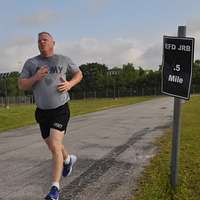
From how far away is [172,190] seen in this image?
6.14 metres

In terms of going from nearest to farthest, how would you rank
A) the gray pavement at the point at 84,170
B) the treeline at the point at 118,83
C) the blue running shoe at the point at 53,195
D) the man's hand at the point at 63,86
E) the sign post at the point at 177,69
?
the blue running shoe at the point at 53,195, the sign post at the point at 177,69, the man's hand at the point at 63,86, the gray pavement at the point at 84,170, the treeline at the point at 118,83

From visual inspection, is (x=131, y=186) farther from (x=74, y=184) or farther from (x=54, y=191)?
(x=54, y=191)

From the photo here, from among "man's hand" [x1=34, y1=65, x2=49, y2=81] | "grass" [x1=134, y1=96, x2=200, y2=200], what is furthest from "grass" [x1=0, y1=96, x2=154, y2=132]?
"man's hand" [x1=34, y1=65, x2=49, y2=81]

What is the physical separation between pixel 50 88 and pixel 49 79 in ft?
0.37

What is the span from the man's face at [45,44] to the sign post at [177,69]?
4.67 ft

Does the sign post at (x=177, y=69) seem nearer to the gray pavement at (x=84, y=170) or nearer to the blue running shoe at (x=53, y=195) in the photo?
the gray pavement at (x=84, y=170)

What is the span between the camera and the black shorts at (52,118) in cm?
600

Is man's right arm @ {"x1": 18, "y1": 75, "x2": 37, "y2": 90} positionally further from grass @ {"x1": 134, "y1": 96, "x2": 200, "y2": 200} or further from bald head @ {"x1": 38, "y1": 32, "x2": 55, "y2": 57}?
grass @ {"x1": 134, "y1": 96, "x2": 200, "y2": 200}

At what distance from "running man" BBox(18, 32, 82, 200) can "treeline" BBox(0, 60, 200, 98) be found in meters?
113

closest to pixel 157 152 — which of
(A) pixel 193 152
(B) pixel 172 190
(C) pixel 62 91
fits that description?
(A) pixel 193 152

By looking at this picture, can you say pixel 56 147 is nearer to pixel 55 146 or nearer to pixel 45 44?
pixel 55 146

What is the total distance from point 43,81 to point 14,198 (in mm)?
1515

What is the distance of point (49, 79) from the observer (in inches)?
231

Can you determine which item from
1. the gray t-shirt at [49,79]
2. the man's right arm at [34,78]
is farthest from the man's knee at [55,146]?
the man's right arm at [34,78]
